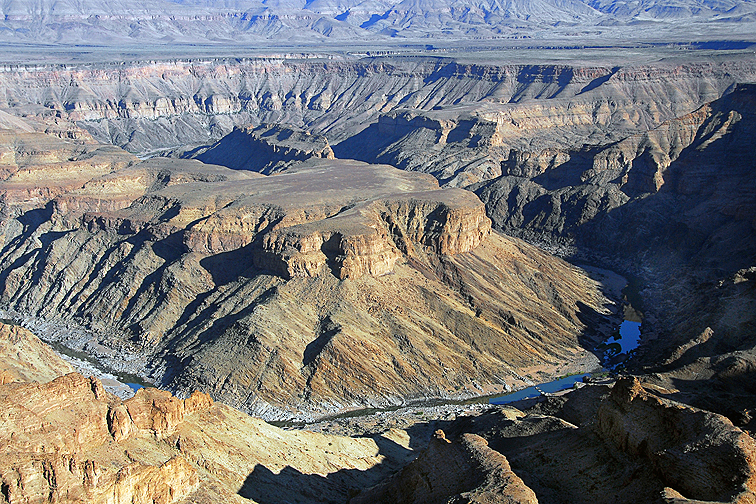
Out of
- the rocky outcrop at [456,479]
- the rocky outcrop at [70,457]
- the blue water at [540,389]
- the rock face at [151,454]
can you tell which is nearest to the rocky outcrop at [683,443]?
the rocky outcrop at [456,479]

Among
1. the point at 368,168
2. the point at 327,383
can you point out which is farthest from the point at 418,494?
the point at 368,168

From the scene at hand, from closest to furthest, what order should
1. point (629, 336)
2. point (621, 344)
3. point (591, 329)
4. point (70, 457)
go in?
→ point (70, 457) → point (621, 344) → point (629, 336) → point (591, 329)

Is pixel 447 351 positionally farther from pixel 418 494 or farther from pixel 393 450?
pixel 418 494

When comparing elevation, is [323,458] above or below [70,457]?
below

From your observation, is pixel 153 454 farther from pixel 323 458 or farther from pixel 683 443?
pixel 683 443

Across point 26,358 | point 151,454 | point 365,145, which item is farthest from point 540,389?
point 365,145
